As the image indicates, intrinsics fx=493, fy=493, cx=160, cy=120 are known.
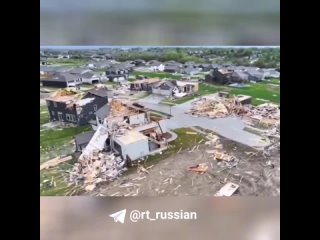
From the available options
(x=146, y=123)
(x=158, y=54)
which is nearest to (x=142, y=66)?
(x=158, y=54)

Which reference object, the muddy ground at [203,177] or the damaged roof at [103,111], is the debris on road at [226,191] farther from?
the damaged roof at [103,111]

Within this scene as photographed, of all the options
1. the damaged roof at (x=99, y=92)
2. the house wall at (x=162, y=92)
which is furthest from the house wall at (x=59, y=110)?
the house wall at (x=162, y=92)

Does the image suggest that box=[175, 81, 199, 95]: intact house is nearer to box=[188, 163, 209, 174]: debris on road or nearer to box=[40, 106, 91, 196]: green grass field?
box=[188, 163, 209, 174]: debris on road

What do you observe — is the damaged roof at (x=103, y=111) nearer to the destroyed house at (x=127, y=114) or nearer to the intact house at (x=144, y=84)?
the destroyed house at (x=127, y=114)

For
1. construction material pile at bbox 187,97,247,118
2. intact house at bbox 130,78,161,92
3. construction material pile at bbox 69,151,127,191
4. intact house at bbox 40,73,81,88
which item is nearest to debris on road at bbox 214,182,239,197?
construction material pile at bbox 187,97,247,118

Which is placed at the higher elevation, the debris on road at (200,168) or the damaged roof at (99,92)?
the damaged roof at (99,92)

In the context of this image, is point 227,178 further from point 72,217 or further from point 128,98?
point 72,217

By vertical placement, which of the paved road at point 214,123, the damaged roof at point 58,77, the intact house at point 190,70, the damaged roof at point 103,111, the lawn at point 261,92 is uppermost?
the intact house at point 190,70
